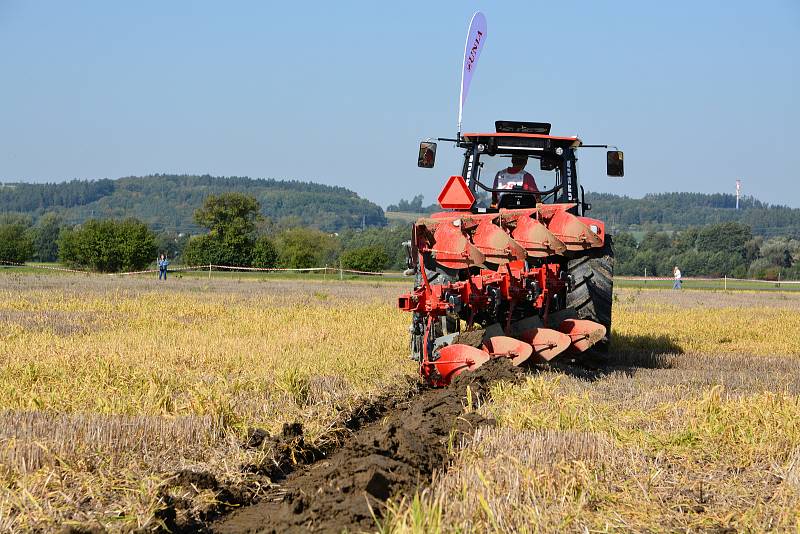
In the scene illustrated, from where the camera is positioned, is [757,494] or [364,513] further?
[757,494]

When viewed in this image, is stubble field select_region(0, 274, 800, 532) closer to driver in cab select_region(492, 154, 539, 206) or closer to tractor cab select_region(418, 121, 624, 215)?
tractor cab select_region(418, 121, 624, 215)

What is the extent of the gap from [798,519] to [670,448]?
135 cm

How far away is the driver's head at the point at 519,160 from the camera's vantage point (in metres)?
10.5

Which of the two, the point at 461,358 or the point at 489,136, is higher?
the point at 489,136

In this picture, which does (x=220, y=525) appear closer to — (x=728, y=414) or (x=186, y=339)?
(x=728, y=414)

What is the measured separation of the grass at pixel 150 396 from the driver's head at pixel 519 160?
98.1 inches

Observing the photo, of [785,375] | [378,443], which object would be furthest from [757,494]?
[785,375]

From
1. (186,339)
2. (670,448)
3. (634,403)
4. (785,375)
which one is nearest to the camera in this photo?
(670,448)

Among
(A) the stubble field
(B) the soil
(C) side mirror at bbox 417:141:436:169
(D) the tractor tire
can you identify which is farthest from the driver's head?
(B) the soil

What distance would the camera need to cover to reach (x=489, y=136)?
10266mm

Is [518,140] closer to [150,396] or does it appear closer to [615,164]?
[615,164]

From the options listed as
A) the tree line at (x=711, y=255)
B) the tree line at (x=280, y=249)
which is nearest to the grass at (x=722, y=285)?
the tree line at (x=711, y=255)

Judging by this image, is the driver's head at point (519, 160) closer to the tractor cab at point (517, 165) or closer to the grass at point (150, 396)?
the tractor cab at point (517, 165)

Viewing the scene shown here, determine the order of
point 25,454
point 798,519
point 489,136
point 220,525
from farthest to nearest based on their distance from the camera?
point 489,136, point 25,454, point 220,525, point 798,519
